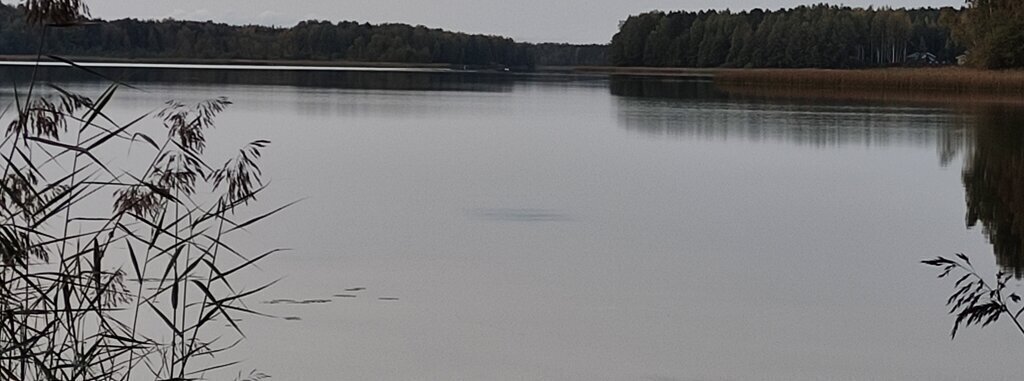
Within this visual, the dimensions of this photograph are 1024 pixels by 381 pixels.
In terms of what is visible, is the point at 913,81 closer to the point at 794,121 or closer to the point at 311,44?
the point at 794,121

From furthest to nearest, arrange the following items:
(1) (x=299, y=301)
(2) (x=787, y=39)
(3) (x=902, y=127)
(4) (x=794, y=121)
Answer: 1. (2) (x=787, y=39)
2. (4) (x=794, y=121)
3. (3) (x=902, y=127)
4. (1) (x=299, y=301)

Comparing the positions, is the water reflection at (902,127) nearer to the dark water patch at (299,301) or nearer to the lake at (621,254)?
the lake at (621,254)

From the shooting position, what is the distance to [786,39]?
2970 inches

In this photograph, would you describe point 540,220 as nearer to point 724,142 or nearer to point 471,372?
point 471,372

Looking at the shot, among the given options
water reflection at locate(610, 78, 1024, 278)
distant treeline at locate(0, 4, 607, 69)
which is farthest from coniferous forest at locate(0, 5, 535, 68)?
water reflection at locate(610, 78, 1024, 278)

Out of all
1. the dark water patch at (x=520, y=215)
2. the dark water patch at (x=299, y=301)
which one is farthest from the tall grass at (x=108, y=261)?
the dark water patch at (x=520, y=215)

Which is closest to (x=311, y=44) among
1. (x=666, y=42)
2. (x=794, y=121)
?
(x=666, y=42)

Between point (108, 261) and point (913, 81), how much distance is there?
33.9m

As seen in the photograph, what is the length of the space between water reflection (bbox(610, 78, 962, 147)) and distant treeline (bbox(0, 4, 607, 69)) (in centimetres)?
3496

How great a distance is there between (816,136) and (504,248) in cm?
1142

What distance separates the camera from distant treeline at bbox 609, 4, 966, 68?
242 ft

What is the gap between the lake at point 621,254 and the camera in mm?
5379

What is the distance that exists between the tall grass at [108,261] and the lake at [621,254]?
0.34m

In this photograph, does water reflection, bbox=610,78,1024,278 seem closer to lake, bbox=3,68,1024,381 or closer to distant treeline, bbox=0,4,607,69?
lake, bbox=3,68,1024,381
